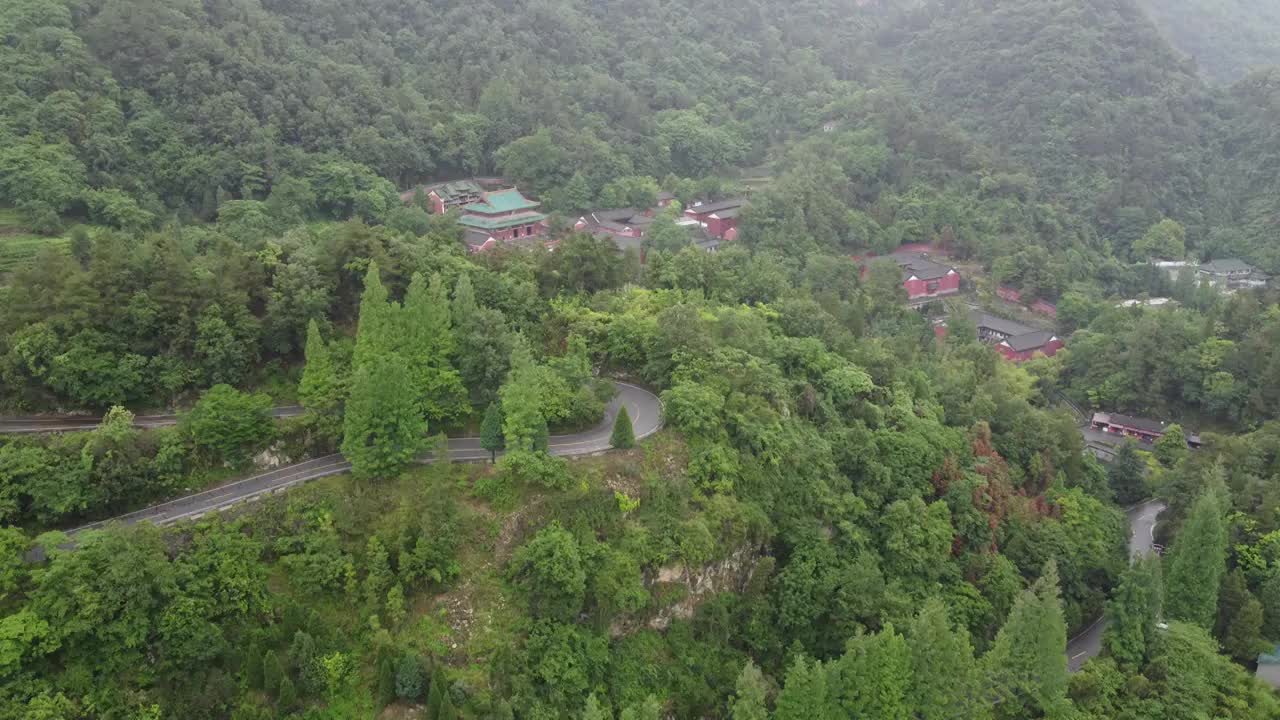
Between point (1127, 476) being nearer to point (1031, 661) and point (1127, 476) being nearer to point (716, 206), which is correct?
point (1031, 661)

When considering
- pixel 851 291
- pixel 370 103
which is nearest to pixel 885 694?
pixel 851 291

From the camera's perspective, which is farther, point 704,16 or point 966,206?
point 704,16

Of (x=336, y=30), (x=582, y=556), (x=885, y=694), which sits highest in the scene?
(x=336, y=30)

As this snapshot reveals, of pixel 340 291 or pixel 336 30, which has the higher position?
pixel 336 30

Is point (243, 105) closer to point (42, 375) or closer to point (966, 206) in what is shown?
point (42, 375)

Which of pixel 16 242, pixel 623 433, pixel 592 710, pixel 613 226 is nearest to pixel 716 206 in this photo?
pixel 613 226

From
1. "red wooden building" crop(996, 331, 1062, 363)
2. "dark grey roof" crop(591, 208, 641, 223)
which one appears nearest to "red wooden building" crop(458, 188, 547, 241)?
"dark grey roof" crop(591, 208, 641, 223)

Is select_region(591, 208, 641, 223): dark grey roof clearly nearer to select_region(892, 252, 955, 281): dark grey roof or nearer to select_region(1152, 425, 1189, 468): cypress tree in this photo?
select_region(892, 252, 955, 281): dark grey roof

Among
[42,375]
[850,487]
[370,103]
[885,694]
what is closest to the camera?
[885,694]
